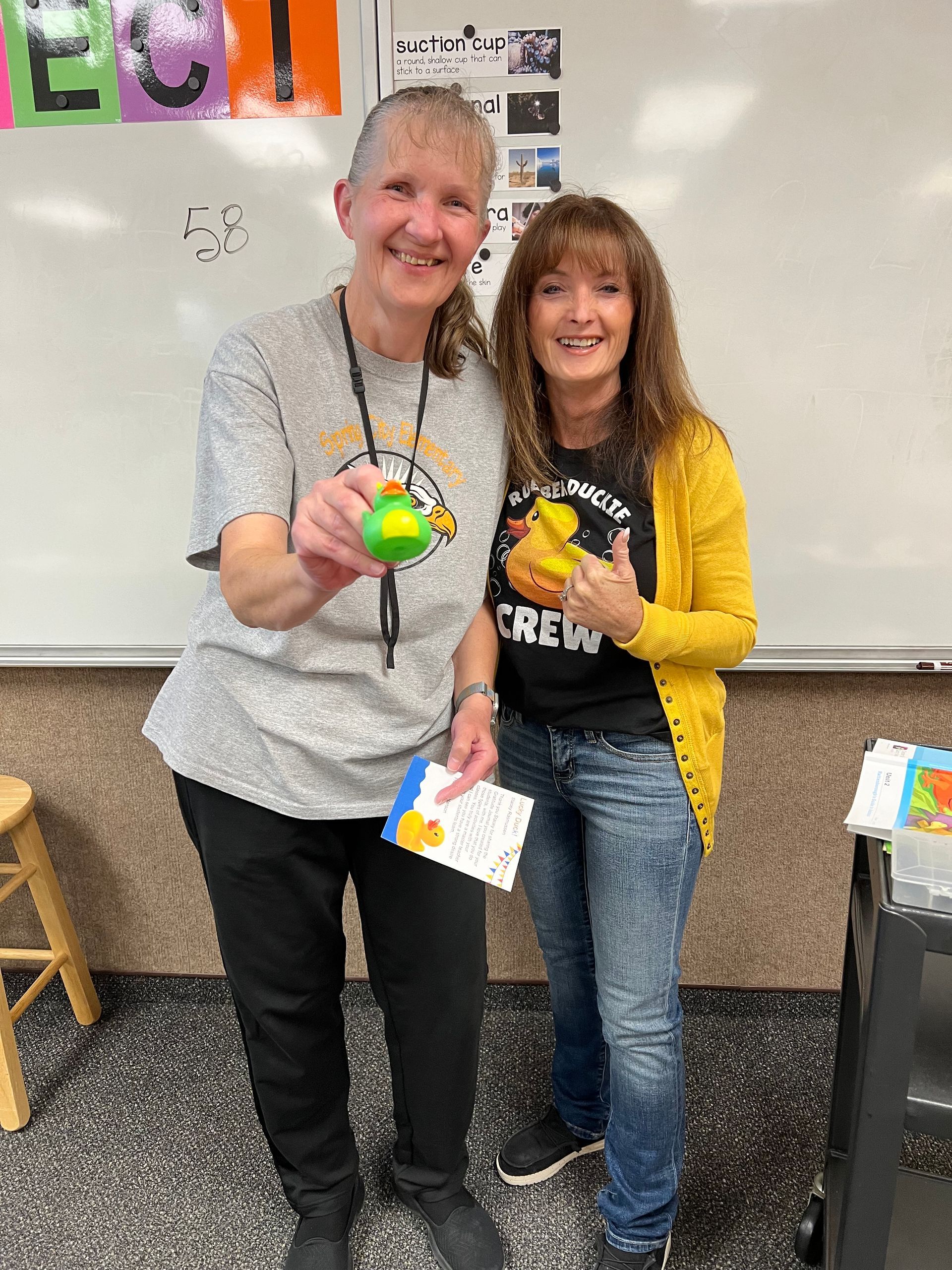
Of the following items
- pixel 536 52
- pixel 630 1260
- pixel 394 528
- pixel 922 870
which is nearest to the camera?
pixel 394 528

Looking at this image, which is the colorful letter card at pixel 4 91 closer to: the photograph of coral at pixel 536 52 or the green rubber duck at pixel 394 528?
the photograph of coral at pixel 536 52

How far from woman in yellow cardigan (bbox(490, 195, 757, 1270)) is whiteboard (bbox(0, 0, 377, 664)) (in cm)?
64

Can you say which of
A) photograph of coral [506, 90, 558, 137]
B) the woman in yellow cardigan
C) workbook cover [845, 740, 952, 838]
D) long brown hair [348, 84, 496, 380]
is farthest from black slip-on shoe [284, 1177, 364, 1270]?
photograph of coral [506, 90, 558, 137]

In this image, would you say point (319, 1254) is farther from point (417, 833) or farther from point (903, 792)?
point (903, 792)

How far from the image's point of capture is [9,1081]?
1.70 metres

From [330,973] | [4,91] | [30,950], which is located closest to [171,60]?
[4,91]

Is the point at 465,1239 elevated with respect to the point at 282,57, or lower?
lower

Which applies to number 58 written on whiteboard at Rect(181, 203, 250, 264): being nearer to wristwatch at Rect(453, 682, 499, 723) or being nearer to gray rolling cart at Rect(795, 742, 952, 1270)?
wristwatch at Rect(453, 682, 499, 723)

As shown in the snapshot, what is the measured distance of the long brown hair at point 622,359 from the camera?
3.75 feet

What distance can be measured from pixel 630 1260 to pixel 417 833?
2.61 feet

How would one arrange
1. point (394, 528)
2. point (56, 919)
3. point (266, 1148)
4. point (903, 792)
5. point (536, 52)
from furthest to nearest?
point (56, 919) → point (266, 1148) → point (536, 52) → point (903, 792) → point (394, 528)

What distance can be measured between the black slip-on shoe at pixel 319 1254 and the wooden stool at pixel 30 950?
0.70m

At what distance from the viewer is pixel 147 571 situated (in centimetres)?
184

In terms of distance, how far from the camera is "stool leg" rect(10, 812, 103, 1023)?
189 cm
